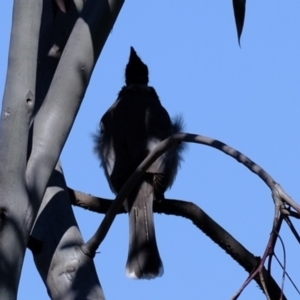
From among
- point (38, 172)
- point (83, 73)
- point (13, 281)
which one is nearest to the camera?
point (13, 281)

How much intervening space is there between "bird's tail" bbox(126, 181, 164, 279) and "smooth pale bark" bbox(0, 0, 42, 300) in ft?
10.2

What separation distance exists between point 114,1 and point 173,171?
10.9 feet

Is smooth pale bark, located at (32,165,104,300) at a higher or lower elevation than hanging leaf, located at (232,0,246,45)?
lower

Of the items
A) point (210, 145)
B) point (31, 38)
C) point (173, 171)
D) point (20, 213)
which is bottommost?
point (173, 171)

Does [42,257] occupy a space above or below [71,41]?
below

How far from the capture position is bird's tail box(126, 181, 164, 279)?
5.55m

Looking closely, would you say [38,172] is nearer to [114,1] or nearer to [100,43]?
[100,43]

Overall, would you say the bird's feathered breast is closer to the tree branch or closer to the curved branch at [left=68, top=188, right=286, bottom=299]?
the curved branch at [left=68, top=188, right=286, bottom=299]

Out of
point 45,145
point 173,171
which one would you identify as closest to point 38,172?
point 45,145

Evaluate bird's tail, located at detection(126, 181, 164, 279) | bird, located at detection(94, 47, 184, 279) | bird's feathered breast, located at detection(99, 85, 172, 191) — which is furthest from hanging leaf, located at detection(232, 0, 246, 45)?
bird's feathered breast, located at detection(99, 85, 172, 191)

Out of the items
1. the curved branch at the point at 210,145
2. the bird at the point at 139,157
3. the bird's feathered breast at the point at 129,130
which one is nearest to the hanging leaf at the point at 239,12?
the curved branch at the point at 210,145

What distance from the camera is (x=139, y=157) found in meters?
6.10

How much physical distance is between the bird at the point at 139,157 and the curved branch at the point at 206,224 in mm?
823

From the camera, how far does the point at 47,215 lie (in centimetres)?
316
